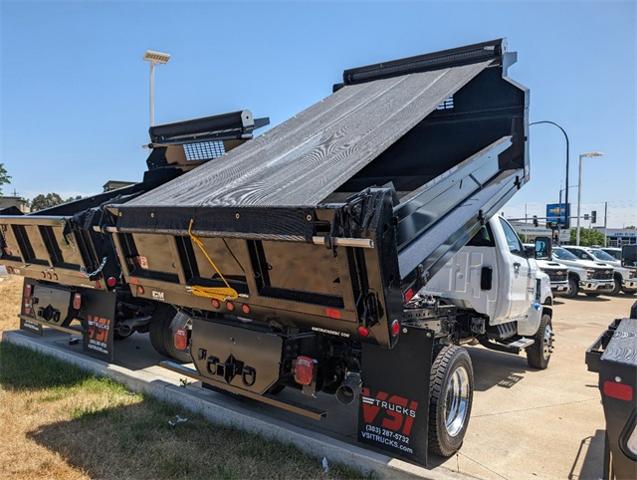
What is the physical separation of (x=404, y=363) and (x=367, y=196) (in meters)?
1.48

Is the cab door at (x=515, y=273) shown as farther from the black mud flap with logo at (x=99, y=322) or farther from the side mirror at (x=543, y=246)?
the black mud flap with logo at (x=99, y=322)

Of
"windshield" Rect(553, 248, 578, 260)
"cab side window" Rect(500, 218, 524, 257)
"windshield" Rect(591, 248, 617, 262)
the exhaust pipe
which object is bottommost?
"windshield" Rect(591, 248, 617, 262)

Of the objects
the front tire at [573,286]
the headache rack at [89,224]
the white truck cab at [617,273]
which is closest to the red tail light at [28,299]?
the headache rack at [89,224]

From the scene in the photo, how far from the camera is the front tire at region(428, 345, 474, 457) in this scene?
3875 millimetres

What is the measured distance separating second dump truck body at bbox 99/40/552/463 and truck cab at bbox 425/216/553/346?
0.48 m

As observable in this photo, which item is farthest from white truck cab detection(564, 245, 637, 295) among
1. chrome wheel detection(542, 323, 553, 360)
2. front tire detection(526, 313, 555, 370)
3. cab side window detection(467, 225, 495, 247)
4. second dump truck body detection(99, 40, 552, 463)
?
second dump truck body detection(99, 40, 552, 463)

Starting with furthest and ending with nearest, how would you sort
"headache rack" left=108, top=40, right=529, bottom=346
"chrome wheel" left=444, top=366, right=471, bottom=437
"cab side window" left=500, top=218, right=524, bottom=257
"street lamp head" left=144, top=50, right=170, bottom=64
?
"street lamp head" left=144, top=50, right=170, bottom=64, "cab side window" left=500, top=218, right=524, bottom=257, "chrome wheel" left=444, top=366, right=471, bottom=437, "headache rack" left=108, top=40, right=529, bottom=346

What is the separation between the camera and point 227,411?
4688 mm

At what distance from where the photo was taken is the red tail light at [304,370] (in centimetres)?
388

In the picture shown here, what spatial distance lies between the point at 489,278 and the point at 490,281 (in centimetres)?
4

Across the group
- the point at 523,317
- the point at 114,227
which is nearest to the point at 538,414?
the point at 523,317

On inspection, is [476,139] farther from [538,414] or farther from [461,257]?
[538,414]

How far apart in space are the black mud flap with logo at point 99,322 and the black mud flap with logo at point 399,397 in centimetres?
371

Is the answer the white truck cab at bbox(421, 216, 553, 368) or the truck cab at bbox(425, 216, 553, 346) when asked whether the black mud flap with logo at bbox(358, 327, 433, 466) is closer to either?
the white truck cab at bbox(421, 216, 553, 368)
